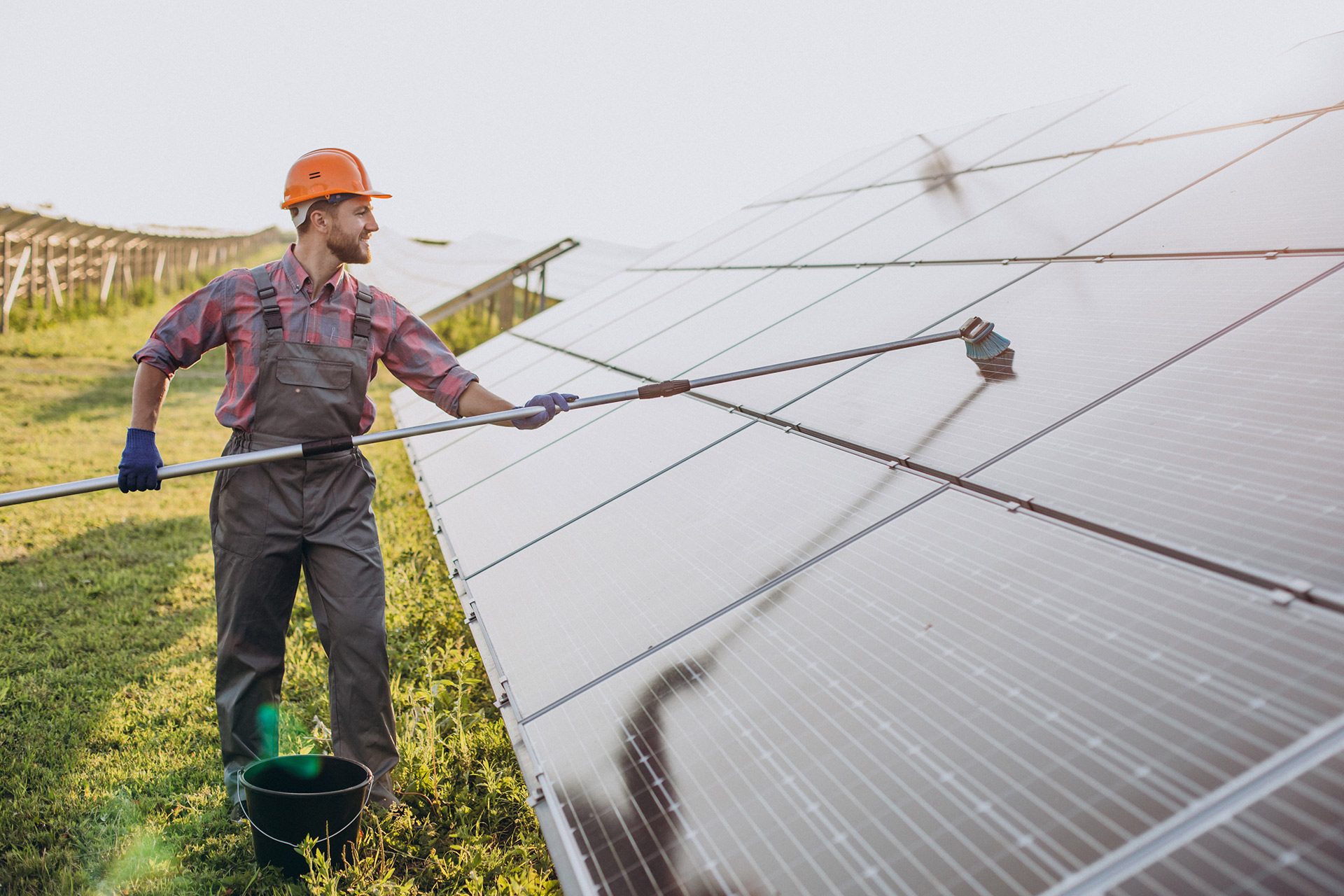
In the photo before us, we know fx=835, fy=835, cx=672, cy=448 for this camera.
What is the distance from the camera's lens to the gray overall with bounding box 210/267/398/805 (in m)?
3.35

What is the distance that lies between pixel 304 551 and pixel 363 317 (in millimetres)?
1004

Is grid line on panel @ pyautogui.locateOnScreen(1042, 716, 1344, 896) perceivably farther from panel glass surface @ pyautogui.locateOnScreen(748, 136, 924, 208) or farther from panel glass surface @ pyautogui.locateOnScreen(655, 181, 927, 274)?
panel glass surface @ pyautogui.locateOnScreen(748, 136, 924, 208)

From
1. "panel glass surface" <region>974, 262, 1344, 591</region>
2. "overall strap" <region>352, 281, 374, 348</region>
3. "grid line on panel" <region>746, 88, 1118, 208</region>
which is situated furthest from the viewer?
"grid line on panel" <region>746, 88, 1118, 208</region>

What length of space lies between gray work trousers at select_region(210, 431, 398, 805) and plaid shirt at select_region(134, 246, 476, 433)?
0.22m

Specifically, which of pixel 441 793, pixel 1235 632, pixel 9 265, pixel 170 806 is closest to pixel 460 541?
pixel 441 793

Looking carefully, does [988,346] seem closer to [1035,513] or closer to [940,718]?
[1035,513]

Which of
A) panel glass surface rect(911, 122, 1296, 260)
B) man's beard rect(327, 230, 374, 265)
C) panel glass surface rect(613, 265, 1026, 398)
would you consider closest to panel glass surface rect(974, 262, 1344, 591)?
panel glass surface rect(613, 265, 1026, 398)

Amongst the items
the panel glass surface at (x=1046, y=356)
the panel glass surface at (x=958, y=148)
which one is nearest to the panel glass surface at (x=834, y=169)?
the panel glass surface at (x=958, y=148)

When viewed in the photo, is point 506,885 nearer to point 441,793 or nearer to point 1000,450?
point 441,793

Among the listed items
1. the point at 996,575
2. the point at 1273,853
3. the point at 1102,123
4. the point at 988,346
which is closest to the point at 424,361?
the point at 988,346

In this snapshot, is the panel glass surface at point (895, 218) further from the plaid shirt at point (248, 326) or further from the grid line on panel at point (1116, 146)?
the plaid shirt at point (248, 326)

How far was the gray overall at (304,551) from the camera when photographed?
3352mm

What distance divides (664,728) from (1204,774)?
4.34ft

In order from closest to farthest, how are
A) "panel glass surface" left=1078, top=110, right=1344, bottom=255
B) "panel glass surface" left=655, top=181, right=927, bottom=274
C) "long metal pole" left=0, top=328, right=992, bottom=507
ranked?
"long metal pole" left=0, top=328, right=992, bottom=507 → "panel glass surface" left=1078, top=110, right=1344, bottom=255 → "panel glass surface" left=655, top=181, right=927, bottom=274
